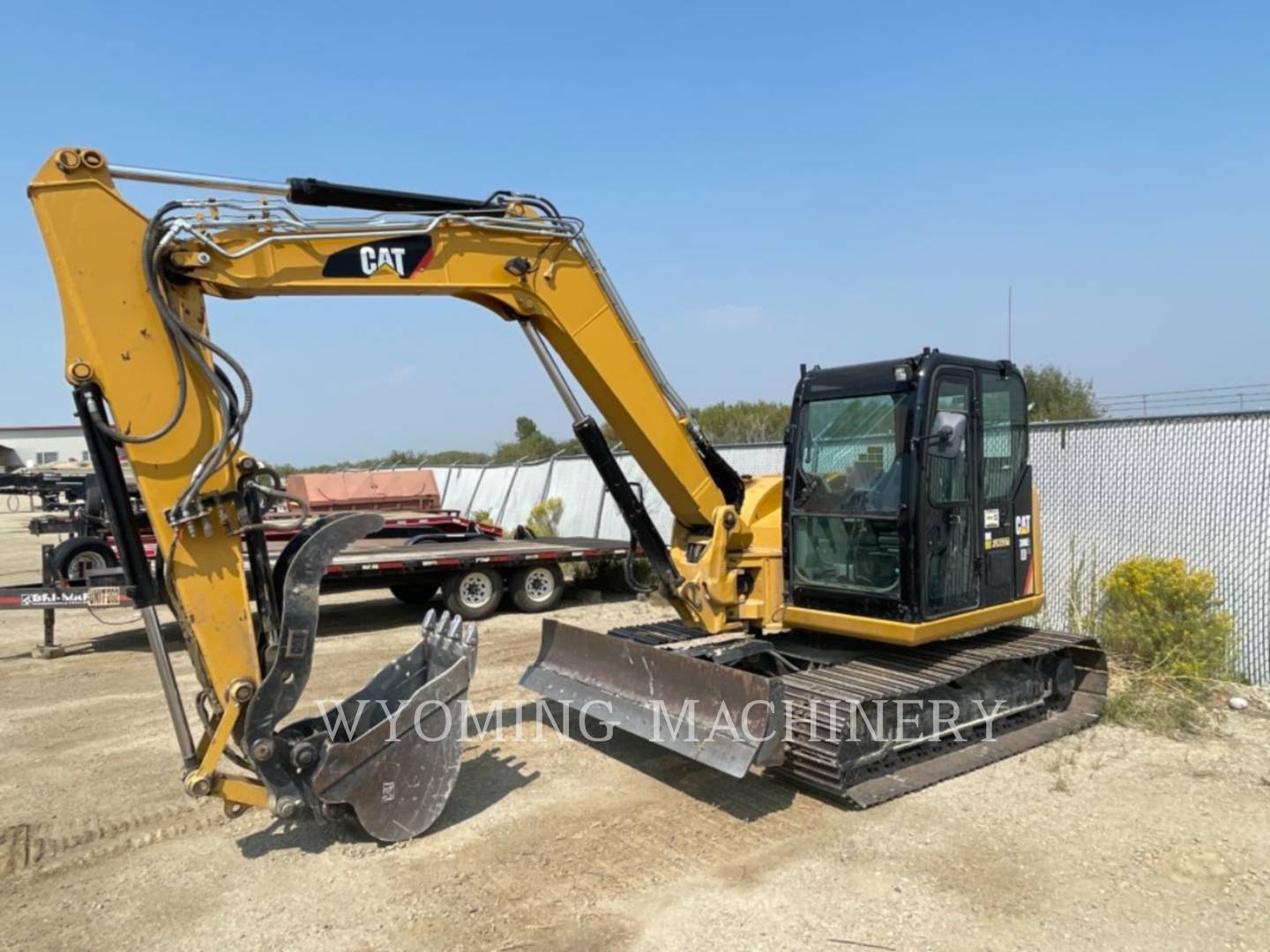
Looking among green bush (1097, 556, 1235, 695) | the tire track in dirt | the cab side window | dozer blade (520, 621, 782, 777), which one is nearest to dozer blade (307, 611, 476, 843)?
the tire track in dirt

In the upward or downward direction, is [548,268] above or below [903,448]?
above

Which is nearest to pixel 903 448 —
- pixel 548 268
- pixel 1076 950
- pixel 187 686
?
pixel 548 268

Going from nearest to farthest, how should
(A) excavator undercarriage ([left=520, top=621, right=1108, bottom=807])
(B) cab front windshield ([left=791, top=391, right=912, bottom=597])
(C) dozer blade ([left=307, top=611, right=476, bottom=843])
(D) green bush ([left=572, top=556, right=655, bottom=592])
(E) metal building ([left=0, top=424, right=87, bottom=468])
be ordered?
(C) dozer blade ([left=307, top=611, right=476, bottom=843]), (A) excavator undercarriage ([left=520, top=621, right=1108, bottom=807]), (B) cab front windshield ([left=791, top=391, right=912, bottom=597]), (D) green bush ([left=572, top=556, right=655, bottom=592]), (E) metal building ([left=0, top=424, right=87, bottom=468])

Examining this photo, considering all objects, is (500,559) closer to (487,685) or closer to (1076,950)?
(487,685)

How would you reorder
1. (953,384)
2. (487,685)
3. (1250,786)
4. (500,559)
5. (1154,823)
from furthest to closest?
1. (500,559)
2. (487,685)
3. (953,384)
4. (1250,786)
5. (1154,823)

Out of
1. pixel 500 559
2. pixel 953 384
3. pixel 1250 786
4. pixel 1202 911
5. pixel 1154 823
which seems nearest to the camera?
pixel 1202 911

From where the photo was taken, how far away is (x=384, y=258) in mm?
4914

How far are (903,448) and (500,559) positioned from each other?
22.4ft

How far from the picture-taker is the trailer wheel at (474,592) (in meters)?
11.2

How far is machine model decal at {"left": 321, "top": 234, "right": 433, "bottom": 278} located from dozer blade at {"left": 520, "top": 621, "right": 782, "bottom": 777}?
2720 mm

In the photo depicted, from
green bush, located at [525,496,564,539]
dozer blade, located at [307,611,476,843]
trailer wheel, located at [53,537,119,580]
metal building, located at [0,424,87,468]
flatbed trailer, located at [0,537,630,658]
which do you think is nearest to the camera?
dozer blade, located at [307,611,476,843]

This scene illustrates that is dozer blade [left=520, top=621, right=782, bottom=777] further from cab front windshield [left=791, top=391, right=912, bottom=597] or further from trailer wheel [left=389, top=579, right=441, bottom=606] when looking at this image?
trailer wheel [left=389, top=579, right=441, bottom=606]

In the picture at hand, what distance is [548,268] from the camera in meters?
5.48

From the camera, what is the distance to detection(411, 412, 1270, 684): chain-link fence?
750 cm
